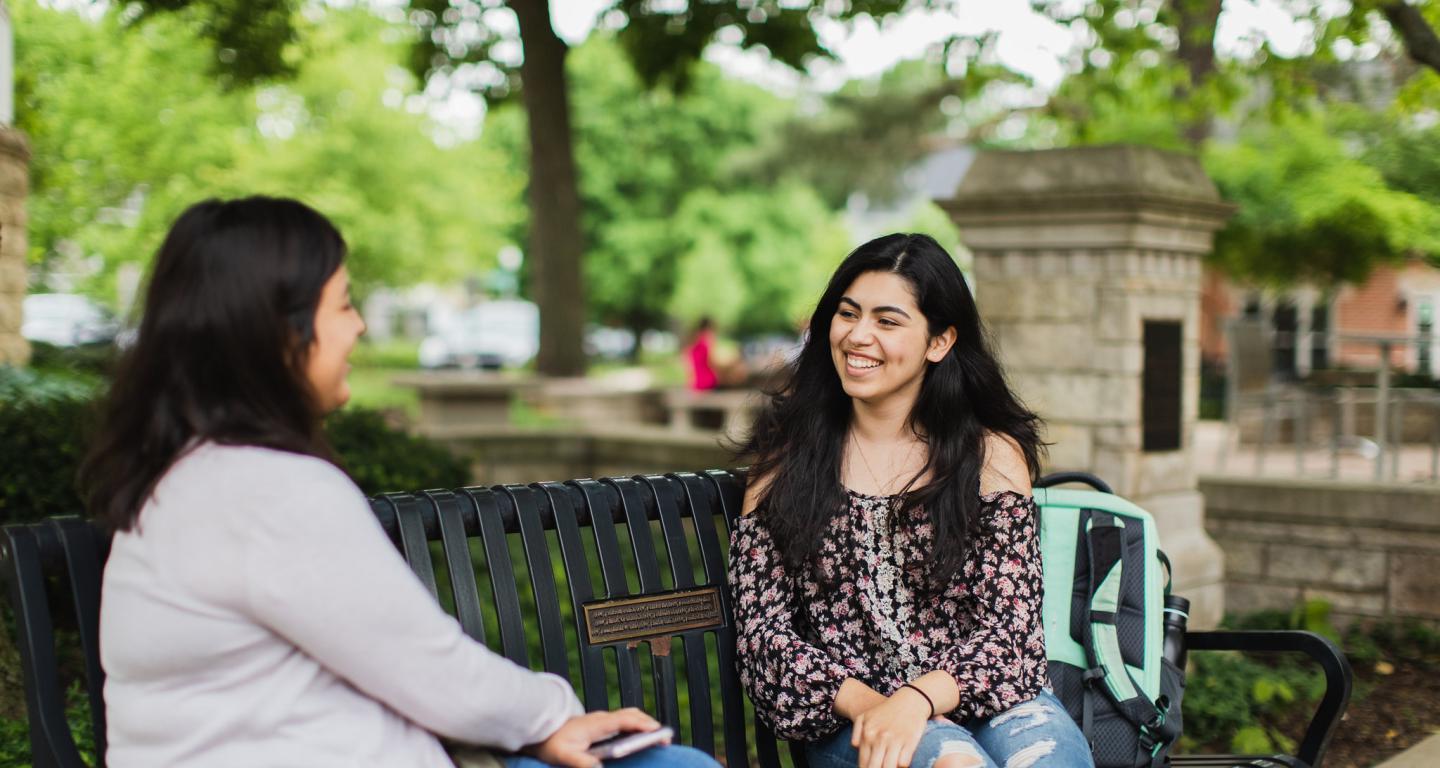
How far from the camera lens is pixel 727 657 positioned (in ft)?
10.8

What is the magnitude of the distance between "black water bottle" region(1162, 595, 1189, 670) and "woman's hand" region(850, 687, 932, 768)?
3.17 feet

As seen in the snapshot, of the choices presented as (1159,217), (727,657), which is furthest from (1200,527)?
(727,657)

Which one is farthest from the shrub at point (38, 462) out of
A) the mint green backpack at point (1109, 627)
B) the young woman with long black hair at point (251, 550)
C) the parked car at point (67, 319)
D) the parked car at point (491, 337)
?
the parked car at point (491, 337)

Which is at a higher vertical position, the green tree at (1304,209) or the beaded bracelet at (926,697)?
the green tree at (1304,209)

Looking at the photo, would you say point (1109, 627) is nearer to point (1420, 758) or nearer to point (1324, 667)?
point (1324, 667)

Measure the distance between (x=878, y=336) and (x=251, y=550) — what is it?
1.61 metres

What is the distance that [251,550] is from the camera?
1921mm

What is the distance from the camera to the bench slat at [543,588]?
118 inches

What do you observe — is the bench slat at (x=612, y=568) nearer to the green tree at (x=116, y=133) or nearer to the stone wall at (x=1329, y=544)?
the stone wall at (x=1329, y=544)

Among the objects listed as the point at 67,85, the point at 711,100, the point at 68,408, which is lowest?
the point at 68,408

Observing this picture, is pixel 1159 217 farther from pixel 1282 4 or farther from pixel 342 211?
pixel 342 211

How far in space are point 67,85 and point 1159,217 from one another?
47.2 ft

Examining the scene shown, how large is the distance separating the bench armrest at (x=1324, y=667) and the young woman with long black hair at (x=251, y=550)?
83.8 inches

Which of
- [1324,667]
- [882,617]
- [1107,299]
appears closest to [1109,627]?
[1324,667]
